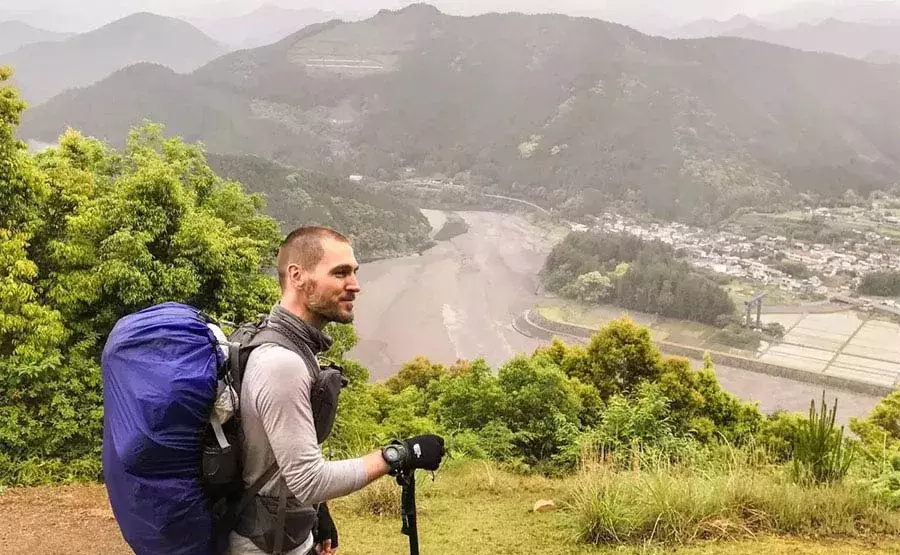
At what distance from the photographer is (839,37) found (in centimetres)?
16938

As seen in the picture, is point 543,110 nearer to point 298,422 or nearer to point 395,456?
point 395,456

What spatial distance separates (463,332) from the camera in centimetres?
5450

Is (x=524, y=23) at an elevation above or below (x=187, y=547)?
above

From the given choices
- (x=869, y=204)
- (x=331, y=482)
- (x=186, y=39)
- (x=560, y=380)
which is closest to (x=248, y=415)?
(x=331, y=482)

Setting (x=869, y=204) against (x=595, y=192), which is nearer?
(x=869, y=204)

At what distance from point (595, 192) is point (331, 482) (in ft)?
323

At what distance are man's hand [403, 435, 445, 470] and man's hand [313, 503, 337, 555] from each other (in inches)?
13.0

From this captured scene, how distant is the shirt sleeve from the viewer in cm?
145

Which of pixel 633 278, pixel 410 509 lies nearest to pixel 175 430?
pixel 410 509

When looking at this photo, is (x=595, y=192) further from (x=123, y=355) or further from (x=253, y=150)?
(x=123, y=355)

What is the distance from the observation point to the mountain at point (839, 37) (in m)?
163

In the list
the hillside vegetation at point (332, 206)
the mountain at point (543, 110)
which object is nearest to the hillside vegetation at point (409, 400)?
the hillside vegetation at point (332, 206)

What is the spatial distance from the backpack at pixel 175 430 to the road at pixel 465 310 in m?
34.6

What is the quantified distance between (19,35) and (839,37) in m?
202
